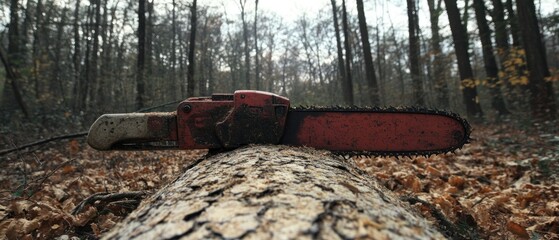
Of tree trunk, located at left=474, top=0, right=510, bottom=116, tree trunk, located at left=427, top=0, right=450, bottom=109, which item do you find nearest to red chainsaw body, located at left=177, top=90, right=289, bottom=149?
tree trunk, located at left=474, top=0, right=510, bottom=116

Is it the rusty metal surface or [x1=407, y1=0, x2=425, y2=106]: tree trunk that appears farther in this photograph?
[x1=407, y1=0, x2=425, y2=106]: tree trunk

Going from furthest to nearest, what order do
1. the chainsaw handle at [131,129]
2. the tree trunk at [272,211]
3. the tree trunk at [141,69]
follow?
1. the tree trunk at [141,69]
2. the chainsaw handle at [131,129]
3. the tree trunk at [272,211]

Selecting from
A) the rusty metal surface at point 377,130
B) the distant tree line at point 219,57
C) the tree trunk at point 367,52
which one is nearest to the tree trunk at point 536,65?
the distant tree line at point 219,57

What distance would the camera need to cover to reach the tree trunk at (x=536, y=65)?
6.83 m

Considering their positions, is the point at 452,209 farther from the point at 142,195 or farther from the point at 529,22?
the point at 529,22

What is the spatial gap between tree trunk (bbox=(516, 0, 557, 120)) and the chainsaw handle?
7203 mm

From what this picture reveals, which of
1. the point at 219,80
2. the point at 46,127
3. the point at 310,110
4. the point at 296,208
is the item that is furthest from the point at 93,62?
the point at 219,80

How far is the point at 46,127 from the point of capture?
9969 millimetres

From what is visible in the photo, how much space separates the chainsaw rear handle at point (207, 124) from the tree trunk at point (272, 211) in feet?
2.46

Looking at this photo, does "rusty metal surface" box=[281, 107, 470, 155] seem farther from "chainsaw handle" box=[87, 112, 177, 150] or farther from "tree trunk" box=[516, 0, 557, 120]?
"tree trunk" box=[516, 0, 557, 120]

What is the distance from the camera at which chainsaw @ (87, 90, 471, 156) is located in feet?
6.94

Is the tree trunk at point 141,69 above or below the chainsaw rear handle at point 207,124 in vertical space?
above

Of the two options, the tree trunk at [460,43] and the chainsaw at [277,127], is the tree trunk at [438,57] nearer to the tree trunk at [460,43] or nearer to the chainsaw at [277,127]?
the tree trunk at [460,43]

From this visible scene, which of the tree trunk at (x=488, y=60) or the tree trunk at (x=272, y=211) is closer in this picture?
the tree trunk at (x=272, y=211)
